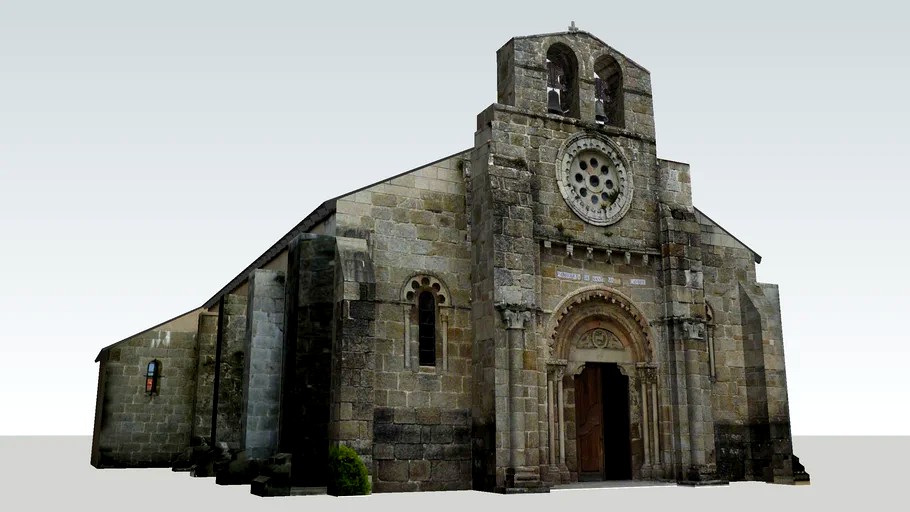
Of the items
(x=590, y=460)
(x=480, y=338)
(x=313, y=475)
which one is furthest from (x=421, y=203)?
(x=590, y=460)

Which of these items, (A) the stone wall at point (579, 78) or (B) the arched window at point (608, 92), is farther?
(B) the arched window at point (608, 92)

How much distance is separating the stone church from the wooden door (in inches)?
2.1

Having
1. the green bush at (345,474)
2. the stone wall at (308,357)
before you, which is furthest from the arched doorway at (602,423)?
the stone wall at (308,357)

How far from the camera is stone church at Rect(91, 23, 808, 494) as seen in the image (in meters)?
18.0

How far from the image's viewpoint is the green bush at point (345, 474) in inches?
657

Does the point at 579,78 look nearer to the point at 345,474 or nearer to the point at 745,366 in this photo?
the point at 745,366

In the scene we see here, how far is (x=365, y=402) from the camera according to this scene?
17328mm

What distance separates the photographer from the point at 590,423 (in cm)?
2197

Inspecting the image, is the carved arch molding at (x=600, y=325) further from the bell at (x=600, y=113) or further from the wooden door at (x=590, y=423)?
the bell at (x=600, y=113)

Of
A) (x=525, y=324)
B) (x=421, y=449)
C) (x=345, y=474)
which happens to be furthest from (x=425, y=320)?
(x=345, y=474)

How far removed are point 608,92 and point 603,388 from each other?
8311 millimetres

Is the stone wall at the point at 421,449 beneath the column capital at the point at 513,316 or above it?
beneath

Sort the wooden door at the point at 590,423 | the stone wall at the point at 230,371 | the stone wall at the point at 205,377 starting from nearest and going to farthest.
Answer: the wooden door at the point at 590,423, the stone wall at the point at 230,371, the stone wall at the point at 205,377

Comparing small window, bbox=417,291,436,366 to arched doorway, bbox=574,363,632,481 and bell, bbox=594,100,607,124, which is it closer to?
→ arched doorway, bbox=574,363,632,481
